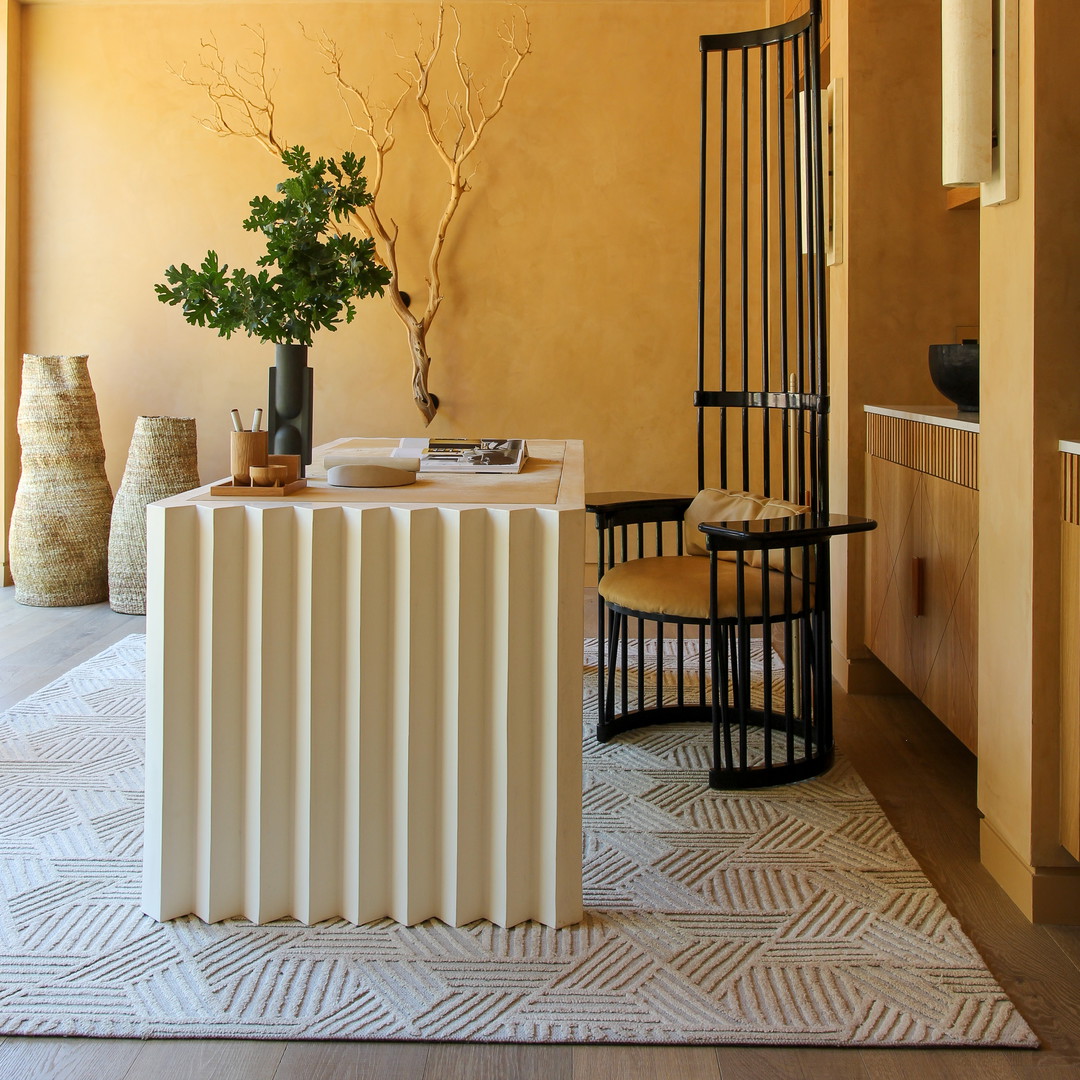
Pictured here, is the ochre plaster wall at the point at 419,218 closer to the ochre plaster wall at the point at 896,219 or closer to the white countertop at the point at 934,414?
the ochre plaster wall at the point at 896,219

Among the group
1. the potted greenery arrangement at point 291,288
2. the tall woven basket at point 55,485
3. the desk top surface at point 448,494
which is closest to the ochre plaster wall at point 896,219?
the desk top surface at point 448,494

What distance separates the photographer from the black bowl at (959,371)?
102 inches

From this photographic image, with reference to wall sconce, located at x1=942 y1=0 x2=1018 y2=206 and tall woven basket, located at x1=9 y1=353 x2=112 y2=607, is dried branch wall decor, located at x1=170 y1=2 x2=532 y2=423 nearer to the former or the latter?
tall woven basket, located at x1=9 y1=353 x2=112 y2=607

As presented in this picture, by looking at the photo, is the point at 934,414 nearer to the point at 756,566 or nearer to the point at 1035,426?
the point at 756,566

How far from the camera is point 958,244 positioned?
3318mm

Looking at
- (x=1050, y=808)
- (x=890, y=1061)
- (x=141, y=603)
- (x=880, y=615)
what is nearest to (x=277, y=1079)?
(x=890, y=1061)

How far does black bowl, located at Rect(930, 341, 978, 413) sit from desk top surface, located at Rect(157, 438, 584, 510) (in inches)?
37.9

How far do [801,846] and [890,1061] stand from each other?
0.74 metres

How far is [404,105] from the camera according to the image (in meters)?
4.95

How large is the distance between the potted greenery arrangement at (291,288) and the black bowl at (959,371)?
4.36 feet

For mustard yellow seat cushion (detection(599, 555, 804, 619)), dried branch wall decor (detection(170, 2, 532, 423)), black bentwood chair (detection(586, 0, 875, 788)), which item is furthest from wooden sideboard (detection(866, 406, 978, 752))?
dried branch wall decor (detection(170, 2, 532, 423))

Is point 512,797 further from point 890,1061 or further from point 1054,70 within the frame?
point 1054,70

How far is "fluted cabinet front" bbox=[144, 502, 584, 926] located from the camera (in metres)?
1.85

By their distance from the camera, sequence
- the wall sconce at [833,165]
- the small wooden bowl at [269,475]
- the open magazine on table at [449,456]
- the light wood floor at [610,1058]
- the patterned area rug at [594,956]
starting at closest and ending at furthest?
the light wood floor at [610,1058] → the patterned area rug at [594,956] → the small wooden bowl at [269,475] → the open magazine on table at [449,456] → the wall sconce at [833,165]
